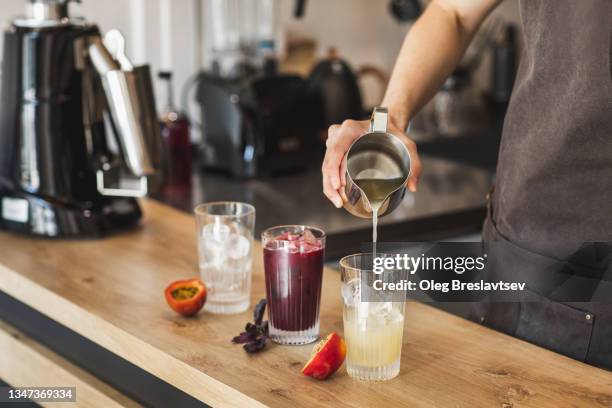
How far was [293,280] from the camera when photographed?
120 cm

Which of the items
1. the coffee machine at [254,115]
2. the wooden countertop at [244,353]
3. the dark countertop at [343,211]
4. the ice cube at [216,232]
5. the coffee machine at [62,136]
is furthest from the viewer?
the coffee machine at [254,115]

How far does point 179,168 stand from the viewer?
2393 mm

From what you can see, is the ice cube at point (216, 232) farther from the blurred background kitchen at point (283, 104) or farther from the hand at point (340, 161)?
the blurred background kitchen at point (283, 104)

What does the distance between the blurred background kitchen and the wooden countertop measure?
587mm

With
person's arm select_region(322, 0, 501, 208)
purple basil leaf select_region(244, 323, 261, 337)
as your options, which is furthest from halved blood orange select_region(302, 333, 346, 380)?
person's arm select_region(322, 0, 501, 208)

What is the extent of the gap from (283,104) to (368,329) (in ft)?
4.83

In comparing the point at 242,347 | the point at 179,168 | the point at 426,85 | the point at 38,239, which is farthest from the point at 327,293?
the point at 179,168

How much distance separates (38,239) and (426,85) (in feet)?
2.62

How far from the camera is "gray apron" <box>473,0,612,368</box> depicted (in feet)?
4.03

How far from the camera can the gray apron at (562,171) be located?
123 centimetres

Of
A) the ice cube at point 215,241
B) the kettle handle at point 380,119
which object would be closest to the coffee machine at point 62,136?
the ice cube at point 215,241

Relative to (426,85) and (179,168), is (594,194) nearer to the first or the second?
(426,85)

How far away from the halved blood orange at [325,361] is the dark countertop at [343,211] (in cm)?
93
